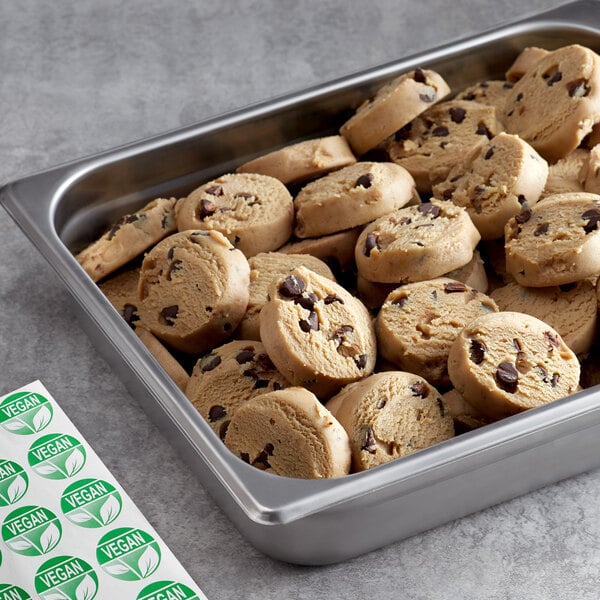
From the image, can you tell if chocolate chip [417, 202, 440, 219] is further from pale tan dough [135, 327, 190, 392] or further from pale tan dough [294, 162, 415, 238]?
pale tan dough [135, 327, 190, 392]

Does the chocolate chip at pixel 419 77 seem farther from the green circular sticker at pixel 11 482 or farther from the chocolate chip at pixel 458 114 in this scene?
the green circular sticker at pixel 11 482

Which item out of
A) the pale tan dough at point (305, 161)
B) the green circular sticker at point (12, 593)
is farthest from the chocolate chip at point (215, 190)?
the green circular sticker at point (12, 593)

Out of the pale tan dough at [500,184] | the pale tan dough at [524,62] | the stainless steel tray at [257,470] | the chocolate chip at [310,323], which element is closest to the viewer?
the stainless steel tray at [257,470]

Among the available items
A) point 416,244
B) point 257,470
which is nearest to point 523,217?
point 416,244

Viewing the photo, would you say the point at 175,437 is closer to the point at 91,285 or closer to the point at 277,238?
the point at 91,285

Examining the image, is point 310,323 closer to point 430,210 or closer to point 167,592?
point 430,210
